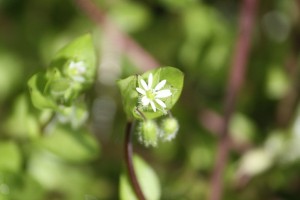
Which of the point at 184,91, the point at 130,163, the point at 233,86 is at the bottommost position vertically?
the point at 130,163

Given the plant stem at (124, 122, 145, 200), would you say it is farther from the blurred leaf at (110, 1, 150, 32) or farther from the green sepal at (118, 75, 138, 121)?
the blurred leaf at (110, 1, 150, 32)

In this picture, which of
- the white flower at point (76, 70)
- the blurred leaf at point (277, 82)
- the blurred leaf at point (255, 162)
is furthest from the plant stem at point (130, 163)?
the blurred leaf at point (277, 82)

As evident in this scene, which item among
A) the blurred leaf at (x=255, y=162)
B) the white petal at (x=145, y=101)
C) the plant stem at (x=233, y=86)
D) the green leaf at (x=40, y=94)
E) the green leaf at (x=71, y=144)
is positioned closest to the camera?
the white petal at (x=145, y=101)

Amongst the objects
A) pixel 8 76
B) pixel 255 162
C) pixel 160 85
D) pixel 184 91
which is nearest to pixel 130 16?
pixel 184 91

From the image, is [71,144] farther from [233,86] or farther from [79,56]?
[233,86]

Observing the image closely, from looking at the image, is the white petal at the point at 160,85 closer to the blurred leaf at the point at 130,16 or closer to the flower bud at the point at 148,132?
the flower bud at the point at 148,132

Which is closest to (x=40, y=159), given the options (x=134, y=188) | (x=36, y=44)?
A: (x=36, y=44)
